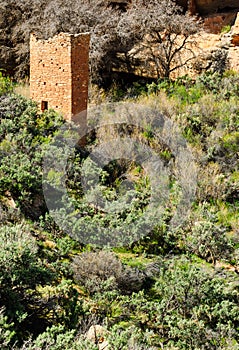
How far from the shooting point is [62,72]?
423 inches

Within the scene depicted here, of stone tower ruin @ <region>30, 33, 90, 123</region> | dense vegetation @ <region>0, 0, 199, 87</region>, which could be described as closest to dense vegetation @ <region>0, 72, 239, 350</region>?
stone tower ruin @ <region>30, 33, 90, 123</region>

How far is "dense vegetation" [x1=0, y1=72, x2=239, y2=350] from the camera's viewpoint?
671 centimetres

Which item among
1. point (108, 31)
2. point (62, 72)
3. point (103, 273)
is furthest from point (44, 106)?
point (103, 273)

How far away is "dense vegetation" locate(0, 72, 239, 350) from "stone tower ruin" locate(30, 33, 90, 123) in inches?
15.2

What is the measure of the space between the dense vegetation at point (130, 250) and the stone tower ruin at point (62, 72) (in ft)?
1.27

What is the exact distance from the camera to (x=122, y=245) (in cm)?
898

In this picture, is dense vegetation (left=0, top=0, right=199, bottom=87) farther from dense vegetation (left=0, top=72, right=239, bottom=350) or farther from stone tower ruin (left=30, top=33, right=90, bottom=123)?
stone tower ruin (left=30, top=33, right=90, bottom=123)

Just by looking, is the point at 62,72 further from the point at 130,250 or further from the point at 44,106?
the point at 130,250

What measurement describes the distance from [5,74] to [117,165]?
5.61m

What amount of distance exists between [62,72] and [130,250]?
384 cm

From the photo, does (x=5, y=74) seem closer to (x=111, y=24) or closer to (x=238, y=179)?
(x=111, y=24)

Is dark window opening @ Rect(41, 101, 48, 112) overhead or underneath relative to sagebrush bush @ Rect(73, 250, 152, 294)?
overhead

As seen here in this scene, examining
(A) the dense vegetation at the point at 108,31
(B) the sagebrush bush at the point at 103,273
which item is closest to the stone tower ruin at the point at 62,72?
(A) the dense vegetation at the point at 108,31

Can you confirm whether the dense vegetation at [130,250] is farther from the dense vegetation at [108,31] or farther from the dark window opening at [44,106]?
the dense vegetation at [108,31]
